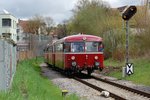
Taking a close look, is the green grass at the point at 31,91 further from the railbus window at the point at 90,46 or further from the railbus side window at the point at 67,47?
the railbus window at the point at 90,46

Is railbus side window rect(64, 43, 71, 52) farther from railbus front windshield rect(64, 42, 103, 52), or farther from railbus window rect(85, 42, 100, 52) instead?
railbus window rect(85, 42, 100, 52)

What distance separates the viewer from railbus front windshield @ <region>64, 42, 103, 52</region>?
32.2 metres

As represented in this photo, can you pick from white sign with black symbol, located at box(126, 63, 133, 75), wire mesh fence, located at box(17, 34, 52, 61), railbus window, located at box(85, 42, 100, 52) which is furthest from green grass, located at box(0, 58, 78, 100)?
wire mesh fence, located at box(17, 34, 52, 61)

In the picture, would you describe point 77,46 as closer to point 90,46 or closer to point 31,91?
point 90,46

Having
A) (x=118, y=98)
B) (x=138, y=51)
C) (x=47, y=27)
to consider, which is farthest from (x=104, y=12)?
(x=47, y=27)

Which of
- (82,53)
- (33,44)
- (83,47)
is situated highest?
(33,44)

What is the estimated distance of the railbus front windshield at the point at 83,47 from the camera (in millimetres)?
32156

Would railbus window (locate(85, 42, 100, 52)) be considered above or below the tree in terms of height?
below

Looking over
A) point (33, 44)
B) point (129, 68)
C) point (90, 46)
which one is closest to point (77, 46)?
point (90, 46)

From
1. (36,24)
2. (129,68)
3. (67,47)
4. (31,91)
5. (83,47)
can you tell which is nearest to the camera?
(31,91)

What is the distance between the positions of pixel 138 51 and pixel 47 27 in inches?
4412

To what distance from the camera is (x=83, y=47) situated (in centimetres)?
3219

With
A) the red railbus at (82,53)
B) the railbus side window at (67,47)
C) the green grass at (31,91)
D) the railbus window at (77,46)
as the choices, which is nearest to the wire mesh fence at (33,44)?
the railbus side window at (67,47)

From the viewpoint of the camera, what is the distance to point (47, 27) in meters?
158
